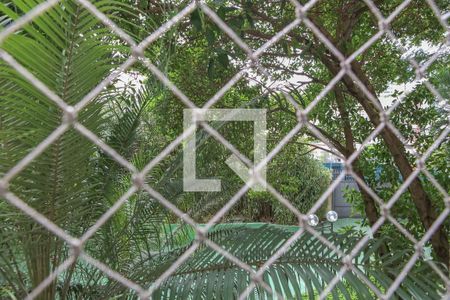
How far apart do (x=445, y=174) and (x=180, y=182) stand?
116 cm

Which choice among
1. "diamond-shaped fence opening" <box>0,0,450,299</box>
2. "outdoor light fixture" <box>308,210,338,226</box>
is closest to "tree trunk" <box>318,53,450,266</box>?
"diamond-shaped fence opening" <box>0,0,450,299</box>

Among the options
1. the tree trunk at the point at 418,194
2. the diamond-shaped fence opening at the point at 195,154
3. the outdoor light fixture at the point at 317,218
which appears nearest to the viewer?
the diamond-shaped fence opening at the point at 195,154

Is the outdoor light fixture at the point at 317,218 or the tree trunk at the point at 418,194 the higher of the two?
the tree trunk at the point at 418,194

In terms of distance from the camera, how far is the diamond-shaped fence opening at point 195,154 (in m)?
0.67

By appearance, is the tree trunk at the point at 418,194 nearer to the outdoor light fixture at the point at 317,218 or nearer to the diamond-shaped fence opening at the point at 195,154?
the diamond-shaped fence opening at the point at 195,154

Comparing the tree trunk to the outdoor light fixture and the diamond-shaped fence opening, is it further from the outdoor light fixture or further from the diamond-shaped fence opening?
the outdoor light fixture

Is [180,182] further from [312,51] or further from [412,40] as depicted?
[412,40]

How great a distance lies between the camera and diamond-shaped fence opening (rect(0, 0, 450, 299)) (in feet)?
2.19

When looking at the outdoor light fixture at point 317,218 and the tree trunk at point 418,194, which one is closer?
the outdoor light fixture at point 317,218

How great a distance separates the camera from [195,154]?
1521 millimetres

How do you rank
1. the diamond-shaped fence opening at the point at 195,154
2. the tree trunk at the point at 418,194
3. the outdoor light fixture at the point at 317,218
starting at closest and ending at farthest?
the diamond-shaped fence opening at the point at 195,154 → the outdoor light fixture at the point at 317,218 → the tree trunk at the point at 418,194

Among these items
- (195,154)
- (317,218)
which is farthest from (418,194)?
(195,154)

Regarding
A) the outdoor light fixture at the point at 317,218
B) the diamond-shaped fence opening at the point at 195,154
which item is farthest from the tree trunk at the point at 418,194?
the outdoor light fixture at the point at 317,218

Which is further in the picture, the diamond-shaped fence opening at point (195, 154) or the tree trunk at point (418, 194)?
the tree trunk at point (418, 194)
